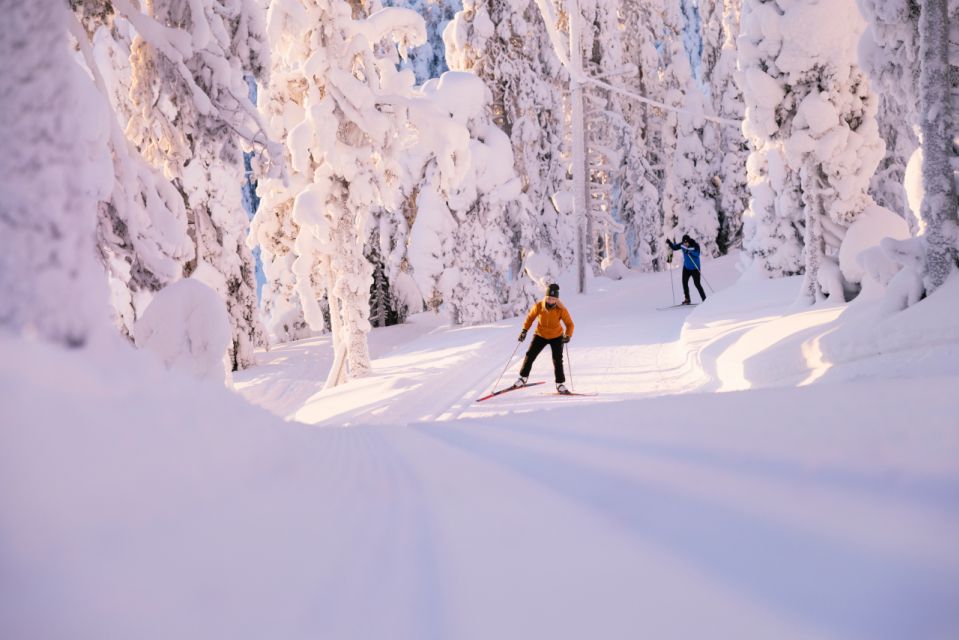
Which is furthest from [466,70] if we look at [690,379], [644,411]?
[644,411]

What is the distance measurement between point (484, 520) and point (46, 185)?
225 centimetres

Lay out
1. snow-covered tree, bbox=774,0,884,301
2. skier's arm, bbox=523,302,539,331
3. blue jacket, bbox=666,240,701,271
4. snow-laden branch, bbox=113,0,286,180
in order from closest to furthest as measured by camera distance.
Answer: snow-laden branch, bbox=113,0,286,180, skier's arm, bbox=523,302,539,331, snow-covered tree, bbox=774,0,884,301, blue jacket, bbox=666,240,701,271

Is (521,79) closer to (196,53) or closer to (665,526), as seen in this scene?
(196,53)

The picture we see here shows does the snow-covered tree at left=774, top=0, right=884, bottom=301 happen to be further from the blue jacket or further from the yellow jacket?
the blue jacket

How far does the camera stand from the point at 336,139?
11969 mm

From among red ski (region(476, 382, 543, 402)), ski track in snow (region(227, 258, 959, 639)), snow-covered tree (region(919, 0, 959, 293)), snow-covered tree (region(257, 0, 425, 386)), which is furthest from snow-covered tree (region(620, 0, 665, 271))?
ski track in snow (region(227, 258, 959, 639))

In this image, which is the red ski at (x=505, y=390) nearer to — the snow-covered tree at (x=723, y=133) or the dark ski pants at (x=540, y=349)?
the dark ski pants at (x=540, y=349)

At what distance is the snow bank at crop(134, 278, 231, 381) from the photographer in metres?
3.57

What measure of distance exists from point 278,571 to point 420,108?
39.1 ft

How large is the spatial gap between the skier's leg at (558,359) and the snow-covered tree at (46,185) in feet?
Result: 23.2

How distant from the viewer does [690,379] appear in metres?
8.71

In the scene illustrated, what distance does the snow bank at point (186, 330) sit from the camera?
11.7 ft

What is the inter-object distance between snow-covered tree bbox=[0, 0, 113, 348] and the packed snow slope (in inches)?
13.9

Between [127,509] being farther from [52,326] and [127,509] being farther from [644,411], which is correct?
[644,411]
